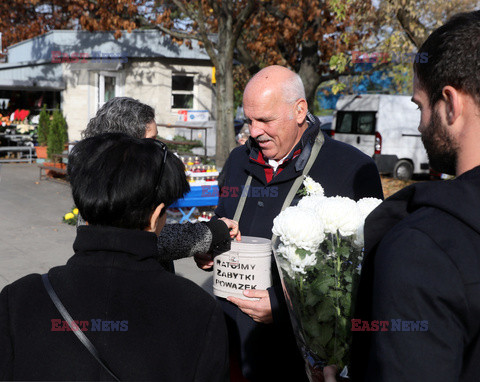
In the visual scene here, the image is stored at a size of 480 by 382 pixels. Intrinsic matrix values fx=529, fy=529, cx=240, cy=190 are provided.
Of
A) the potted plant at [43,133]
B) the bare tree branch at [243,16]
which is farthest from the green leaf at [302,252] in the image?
the potted plant at [43,133]

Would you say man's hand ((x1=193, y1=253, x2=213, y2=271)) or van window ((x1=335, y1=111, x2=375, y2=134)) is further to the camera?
van window ((x1=335, y1=111, x2=375, y2=134))

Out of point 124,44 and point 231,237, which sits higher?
point 124,44

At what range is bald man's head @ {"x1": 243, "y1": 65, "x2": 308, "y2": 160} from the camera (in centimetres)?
306

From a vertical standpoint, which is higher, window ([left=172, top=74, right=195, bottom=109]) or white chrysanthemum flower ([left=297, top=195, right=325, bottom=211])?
window ([left=172, top=74, right=195, bottom=109])

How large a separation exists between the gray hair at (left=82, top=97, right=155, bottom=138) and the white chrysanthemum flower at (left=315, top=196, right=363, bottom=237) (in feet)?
6.02

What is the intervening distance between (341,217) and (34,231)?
8552 millimetres

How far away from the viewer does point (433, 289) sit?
1.18 meters

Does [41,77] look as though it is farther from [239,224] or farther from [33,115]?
[239,224]

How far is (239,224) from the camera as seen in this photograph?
3.11 m

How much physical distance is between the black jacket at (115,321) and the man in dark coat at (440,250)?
0.51m

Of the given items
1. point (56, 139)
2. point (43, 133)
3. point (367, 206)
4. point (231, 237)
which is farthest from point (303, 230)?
point (43, 133)

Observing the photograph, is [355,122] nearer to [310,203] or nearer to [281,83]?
[281,83]
